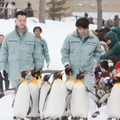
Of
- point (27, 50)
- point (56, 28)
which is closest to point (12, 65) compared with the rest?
point (27, 50)

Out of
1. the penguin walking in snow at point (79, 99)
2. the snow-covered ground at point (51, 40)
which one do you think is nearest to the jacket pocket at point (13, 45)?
the penguin walking in snow at point (79, 99)

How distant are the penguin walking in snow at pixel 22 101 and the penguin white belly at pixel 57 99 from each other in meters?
0.33

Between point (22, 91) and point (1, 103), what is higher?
point (22, 91)

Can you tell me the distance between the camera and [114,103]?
16.2 ft

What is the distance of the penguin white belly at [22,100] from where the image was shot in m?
4.91

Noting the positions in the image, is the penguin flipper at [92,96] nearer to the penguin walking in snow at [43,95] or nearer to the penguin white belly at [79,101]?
the penguin white belly at [79,101]

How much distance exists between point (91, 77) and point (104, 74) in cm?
160

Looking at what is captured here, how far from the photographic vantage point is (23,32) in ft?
17.8

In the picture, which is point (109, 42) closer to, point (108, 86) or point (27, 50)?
point (108, 86)

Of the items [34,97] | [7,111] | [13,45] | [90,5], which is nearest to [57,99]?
[34,97]

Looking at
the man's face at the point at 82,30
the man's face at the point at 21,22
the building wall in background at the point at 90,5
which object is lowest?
the man's face at the point at 82,30

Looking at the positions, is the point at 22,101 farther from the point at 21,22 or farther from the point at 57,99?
the point at 21,22

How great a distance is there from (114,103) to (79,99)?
1.73 feet

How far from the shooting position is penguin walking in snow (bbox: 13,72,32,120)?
4910 mm
